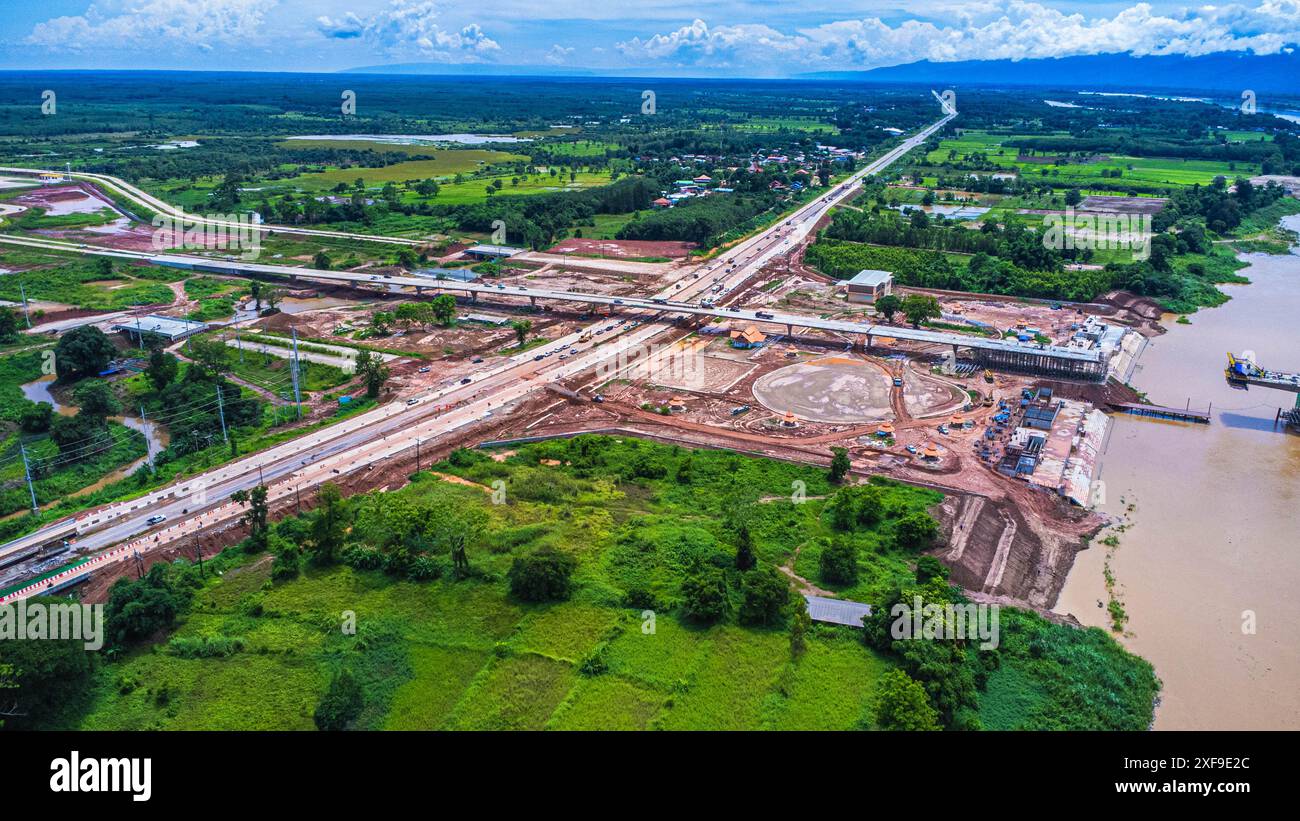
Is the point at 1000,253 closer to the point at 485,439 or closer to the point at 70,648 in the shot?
the point at 485,439

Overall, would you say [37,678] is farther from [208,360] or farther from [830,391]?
[830,391]

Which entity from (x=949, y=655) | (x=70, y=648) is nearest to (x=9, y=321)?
(x=70, y=648)

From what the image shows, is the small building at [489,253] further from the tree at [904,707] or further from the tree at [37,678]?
the tree at [904,707]

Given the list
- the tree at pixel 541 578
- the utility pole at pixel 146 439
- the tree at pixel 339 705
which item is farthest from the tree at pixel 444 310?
the tree at pixel 339 705

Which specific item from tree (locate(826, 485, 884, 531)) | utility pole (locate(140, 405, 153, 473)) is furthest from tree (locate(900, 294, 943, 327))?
utility pole (locate(140, 405, 153, 473))

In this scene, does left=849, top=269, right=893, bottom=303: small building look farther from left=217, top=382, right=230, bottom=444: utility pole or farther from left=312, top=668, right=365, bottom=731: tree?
left=312, top=668, right=365, bottom=731: tree

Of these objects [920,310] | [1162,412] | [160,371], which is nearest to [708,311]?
[920,310]
